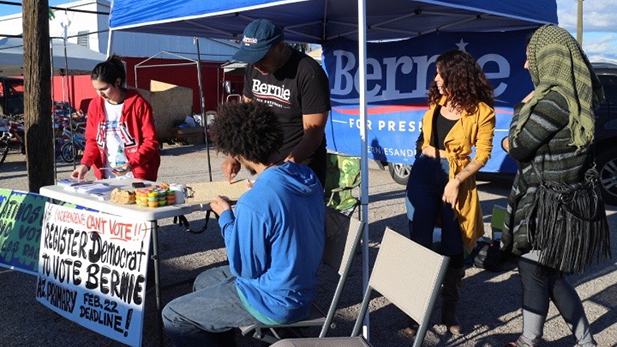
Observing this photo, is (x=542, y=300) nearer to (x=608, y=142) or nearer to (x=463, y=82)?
(x=463, y=82)

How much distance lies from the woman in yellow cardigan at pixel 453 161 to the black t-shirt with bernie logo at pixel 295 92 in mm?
652

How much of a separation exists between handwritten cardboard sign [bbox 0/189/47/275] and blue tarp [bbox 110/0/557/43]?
1.46 metres

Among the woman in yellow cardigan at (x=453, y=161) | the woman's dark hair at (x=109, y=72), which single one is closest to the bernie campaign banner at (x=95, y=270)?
the woman's dark hair at (x=109, y=72)

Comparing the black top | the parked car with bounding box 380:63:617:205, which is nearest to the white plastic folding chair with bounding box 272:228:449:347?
the black top

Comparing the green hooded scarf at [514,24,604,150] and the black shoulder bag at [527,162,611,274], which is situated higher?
the green hooded scarf at [514,24,604,150]

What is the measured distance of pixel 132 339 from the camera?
330 centimetres

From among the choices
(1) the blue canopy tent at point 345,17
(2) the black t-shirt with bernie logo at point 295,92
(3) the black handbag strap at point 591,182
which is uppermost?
(1) the blue canopy tent at point 345,17

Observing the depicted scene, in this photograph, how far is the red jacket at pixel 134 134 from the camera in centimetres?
406

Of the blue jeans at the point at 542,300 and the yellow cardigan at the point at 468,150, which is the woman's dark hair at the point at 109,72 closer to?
the yellow cardigan at the point at 468,150

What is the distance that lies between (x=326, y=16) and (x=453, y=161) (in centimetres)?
272

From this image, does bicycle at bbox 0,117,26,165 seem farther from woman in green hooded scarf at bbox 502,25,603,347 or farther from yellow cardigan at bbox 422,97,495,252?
woman in green hooded scarf at bbox 502,25,603,347

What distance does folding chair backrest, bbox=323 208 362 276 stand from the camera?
2.82 m

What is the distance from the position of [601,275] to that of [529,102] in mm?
2712

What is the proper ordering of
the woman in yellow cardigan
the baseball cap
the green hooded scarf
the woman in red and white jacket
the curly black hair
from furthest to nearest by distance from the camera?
the woman in red and white jacket < the woman in yellow cardigan < the baseball cap < the green hooded scarf < the curly black hair
